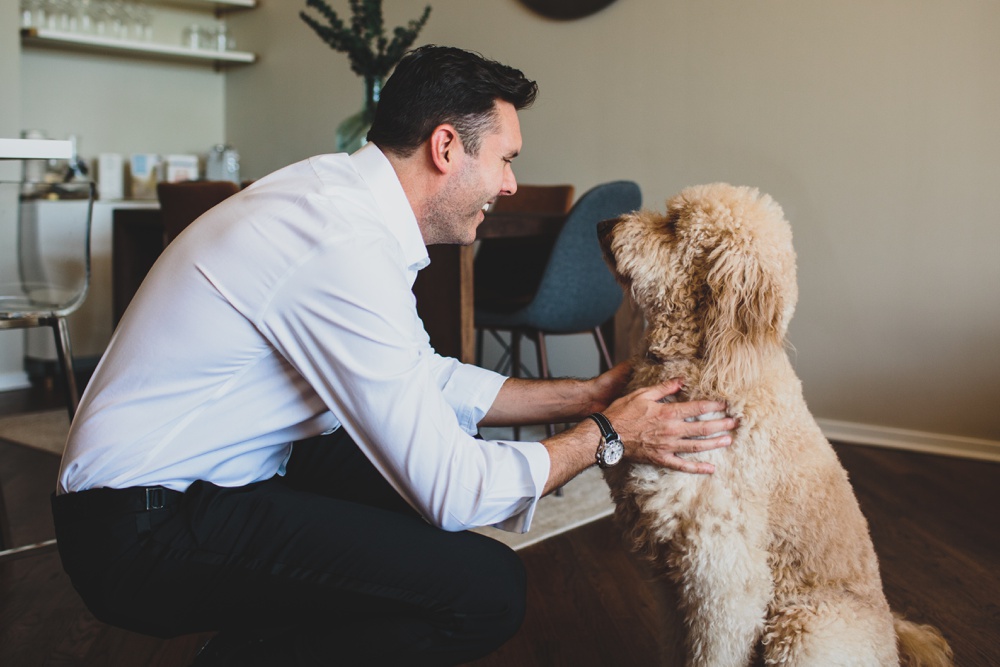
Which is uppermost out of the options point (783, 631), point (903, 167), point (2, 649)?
point (903, 167)

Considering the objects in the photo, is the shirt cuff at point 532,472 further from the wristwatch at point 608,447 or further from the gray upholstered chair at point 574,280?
the gray upholstered chair at point 574,280

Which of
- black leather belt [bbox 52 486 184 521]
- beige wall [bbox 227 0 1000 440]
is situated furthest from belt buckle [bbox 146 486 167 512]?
beige wall [bbox 227 0 1000 440]

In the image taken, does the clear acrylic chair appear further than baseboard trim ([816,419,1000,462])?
No

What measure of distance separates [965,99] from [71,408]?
324 centimetres

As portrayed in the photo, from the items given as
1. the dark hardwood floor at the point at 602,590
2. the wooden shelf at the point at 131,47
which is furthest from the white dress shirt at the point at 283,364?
the wooden shelf at the point at 131,47

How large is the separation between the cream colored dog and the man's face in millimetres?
335

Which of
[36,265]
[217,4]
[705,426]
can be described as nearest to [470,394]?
[705,426]

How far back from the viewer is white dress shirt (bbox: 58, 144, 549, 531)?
116 cm

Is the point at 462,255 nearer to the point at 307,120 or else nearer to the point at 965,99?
the point at 965,99

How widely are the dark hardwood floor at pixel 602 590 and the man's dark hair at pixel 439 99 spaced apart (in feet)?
2.71

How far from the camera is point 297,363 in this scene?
121cm

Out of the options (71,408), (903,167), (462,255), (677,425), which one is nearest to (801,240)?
(903,167)

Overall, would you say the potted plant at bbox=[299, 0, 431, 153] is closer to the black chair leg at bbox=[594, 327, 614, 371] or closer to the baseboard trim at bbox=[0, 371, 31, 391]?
the black chair leg at bbox=[594, 327, 614, 371]

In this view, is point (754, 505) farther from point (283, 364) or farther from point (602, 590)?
point (602, 590)
